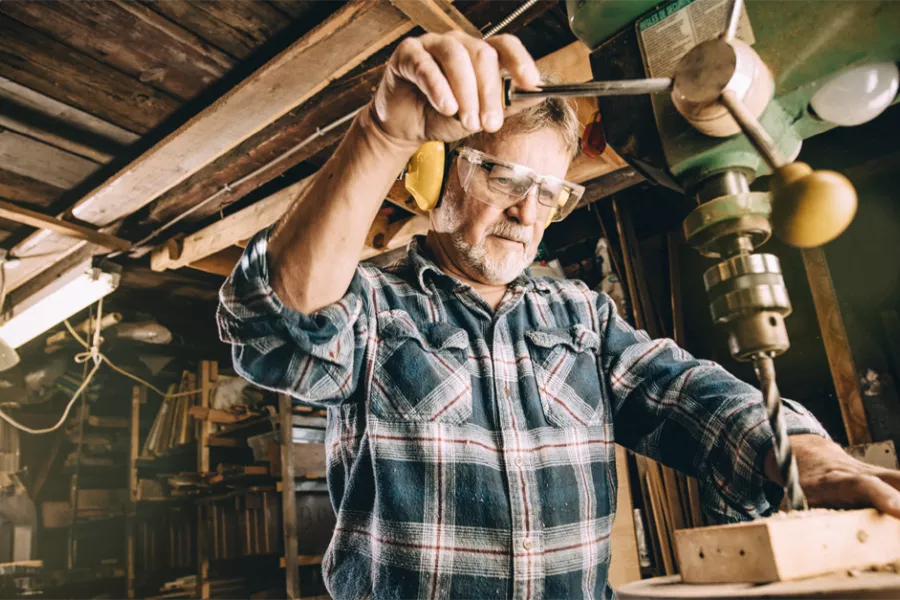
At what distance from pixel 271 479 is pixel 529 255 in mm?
4965

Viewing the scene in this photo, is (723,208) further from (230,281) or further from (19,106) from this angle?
(19,106)

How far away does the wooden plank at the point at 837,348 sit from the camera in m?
2.95

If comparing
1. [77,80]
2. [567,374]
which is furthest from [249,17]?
[567,374]

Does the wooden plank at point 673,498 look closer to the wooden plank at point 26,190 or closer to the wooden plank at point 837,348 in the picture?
the wooden plank at point 837,348

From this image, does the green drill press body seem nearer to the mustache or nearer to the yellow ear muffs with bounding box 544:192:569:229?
the mustache

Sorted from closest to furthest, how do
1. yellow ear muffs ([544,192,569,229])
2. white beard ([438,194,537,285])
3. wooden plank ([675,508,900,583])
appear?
wooden plank ([675,508,900,583])
white beard ([438,194,537,285])
yellow ear muffs ([544,192,569,229])

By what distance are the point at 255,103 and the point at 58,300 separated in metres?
2.61

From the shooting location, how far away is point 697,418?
1.39m

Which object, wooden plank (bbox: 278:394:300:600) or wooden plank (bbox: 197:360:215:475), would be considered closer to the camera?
wooden plank (bbox: 278:394:300:600)

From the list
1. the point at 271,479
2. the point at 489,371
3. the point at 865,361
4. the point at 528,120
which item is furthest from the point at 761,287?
the point at 271,479

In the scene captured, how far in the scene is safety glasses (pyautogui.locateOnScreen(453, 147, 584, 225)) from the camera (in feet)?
5.42

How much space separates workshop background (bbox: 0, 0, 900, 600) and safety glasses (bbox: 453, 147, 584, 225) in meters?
0.23

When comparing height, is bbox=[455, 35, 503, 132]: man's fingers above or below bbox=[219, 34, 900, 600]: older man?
above

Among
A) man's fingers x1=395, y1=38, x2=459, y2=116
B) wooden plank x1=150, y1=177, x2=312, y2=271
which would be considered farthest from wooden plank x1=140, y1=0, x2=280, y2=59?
man's fingers x1=395, y1=38, x2=459, y2=116
